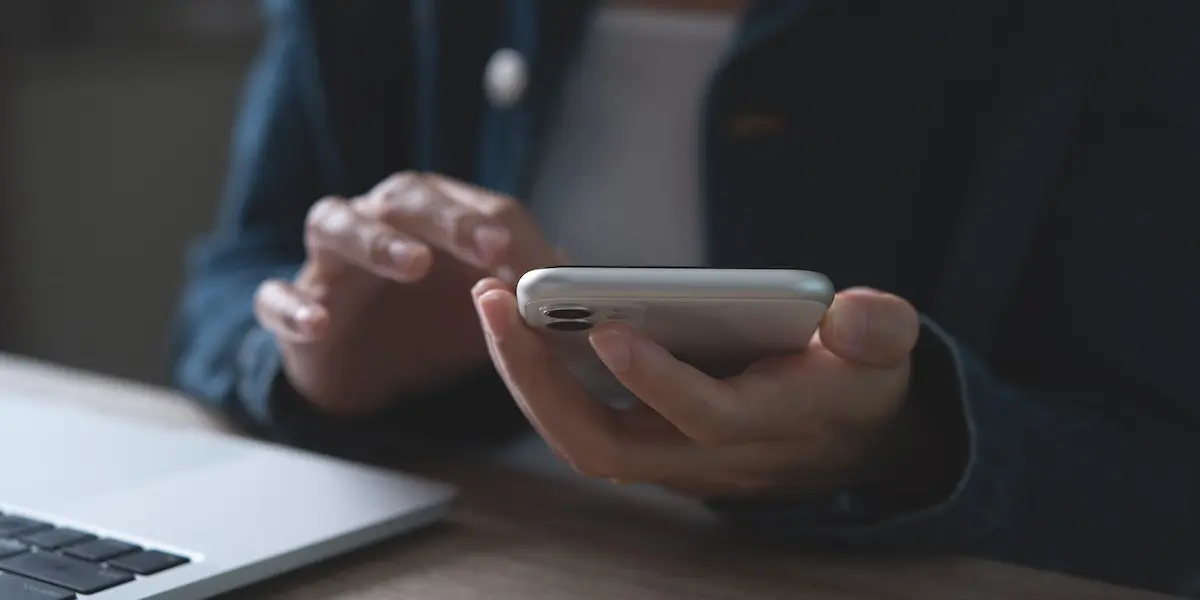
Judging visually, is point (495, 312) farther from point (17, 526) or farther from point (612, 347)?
point (17, 526)

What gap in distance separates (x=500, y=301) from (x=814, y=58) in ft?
1.31

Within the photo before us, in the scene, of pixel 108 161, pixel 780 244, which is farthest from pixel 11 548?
pixel 108 161

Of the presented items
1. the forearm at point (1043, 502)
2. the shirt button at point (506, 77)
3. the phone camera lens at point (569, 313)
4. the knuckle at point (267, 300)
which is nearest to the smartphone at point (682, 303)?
the phone camera lens at point (569, 313)

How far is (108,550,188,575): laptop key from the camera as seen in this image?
39 cm

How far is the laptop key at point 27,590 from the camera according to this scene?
367 mm

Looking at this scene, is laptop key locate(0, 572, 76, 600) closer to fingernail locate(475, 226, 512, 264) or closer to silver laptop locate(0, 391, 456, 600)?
silver laptop locate(0, 391, 456, 600)

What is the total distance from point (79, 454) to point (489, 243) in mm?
196

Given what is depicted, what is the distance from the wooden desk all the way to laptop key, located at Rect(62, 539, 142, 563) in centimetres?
4

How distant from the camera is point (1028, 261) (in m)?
0.73

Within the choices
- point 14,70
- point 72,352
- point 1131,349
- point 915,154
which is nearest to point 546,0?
point 915,154

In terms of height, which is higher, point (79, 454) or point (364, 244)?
point (364, 244)

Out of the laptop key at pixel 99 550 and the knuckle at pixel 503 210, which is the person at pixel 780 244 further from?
the laptop key at pixel 99 550

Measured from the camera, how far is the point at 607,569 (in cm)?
47

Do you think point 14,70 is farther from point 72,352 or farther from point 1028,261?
point 1028,261
